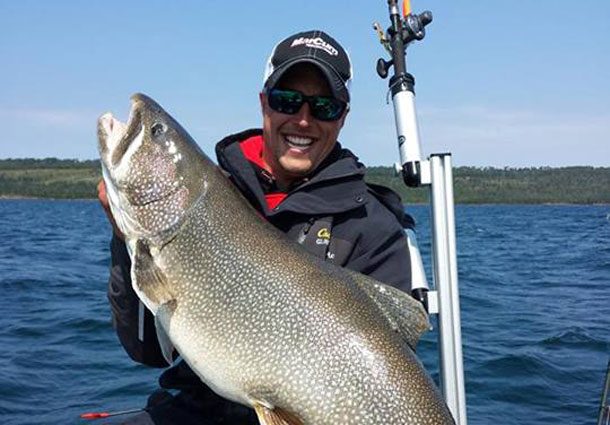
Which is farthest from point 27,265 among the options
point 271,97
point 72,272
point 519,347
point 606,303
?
point 271,97

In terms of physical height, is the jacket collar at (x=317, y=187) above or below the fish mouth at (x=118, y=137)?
below

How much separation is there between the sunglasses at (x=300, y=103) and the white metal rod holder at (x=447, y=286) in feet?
2.94

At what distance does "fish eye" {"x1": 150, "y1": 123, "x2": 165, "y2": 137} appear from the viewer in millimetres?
3357

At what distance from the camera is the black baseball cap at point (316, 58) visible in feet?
12.0

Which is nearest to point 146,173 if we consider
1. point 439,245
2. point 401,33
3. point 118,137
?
point 118,137

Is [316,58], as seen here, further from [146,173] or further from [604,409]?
[604,409]

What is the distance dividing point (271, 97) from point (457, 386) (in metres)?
2.26

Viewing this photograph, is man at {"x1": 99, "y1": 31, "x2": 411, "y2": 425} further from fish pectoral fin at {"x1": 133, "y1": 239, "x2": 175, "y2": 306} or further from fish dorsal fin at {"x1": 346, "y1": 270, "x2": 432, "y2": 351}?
fish dorsal fin at {"x1": 346, "y1": 270, "x2": 432, "y2": 351}

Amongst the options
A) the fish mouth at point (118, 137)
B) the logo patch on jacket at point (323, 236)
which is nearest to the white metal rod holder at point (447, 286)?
the logo patch on jacket at point (323, 236)

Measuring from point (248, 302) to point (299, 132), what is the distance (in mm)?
1303

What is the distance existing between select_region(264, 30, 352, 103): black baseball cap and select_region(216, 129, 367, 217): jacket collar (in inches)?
18.3

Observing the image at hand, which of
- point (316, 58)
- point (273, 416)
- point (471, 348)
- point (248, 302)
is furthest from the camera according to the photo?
point (471, 348)

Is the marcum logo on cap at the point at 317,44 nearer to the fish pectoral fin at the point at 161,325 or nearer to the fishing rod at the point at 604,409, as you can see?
the fish pectoral fin at the point at 161,325

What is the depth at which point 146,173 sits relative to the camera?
328 cm
